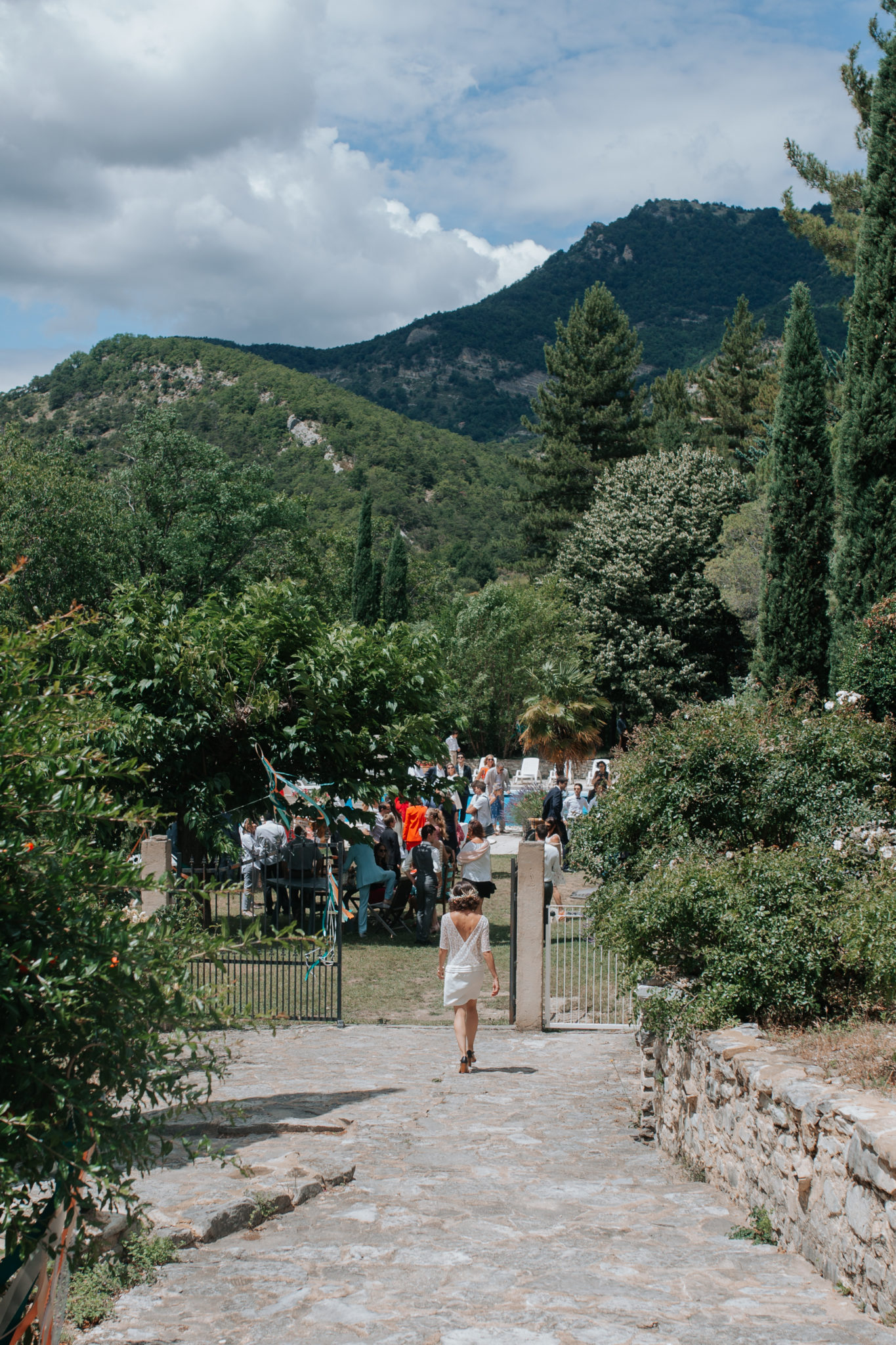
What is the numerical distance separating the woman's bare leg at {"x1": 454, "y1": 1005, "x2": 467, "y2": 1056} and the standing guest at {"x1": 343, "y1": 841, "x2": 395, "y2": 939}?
5.49 meters

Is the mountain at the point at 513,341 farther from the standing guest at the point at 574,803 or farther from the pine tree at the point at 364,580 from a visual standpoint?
the standing guest at the point at 574,803

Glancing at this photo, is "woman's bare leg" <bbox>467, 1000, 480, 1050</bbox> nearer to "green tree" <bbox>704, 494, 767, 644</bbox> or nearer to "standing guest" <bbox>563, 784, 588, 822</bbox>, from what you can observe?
"standing guest" <bbox>563, 784, 588, 822</bbox>

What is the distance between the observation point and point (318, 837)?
14273mm

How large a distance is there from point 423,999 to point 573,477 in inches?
1627

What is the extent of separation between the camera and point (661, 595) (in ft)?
110

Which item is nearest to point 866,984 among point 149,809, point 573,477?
point 149,809

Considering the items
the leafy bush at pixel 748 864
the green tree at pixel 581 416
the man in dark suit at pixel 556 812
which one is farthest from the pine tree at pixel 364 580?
the leafy bush at pixel 748 864

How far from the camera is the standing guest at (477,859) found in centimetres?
1341

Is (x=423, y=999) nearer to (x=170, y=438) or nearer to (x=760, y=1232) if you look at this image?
(x=760, y=1232)

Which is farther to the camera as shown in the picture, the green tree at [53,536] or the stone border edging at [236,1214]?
the green tree at [53,536]

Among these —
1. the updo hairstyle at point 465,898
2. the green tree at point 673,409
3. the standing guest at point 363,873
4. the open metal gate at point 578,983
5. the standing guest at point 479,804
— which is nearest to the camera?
the updo hairstyle at point 465,898

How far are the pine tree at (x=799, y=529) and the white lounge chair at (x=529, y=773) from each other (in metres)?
10.7

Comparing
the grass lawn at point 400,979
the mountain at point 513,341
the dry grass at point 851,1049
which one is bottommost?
the grass lawn at point 400,979

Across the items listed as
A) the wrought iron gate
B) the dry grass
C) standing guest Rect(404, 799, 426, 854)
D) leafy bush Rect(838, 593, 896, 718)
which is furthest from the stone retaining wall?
standing guest Rect(404, 799, 426, 854)
